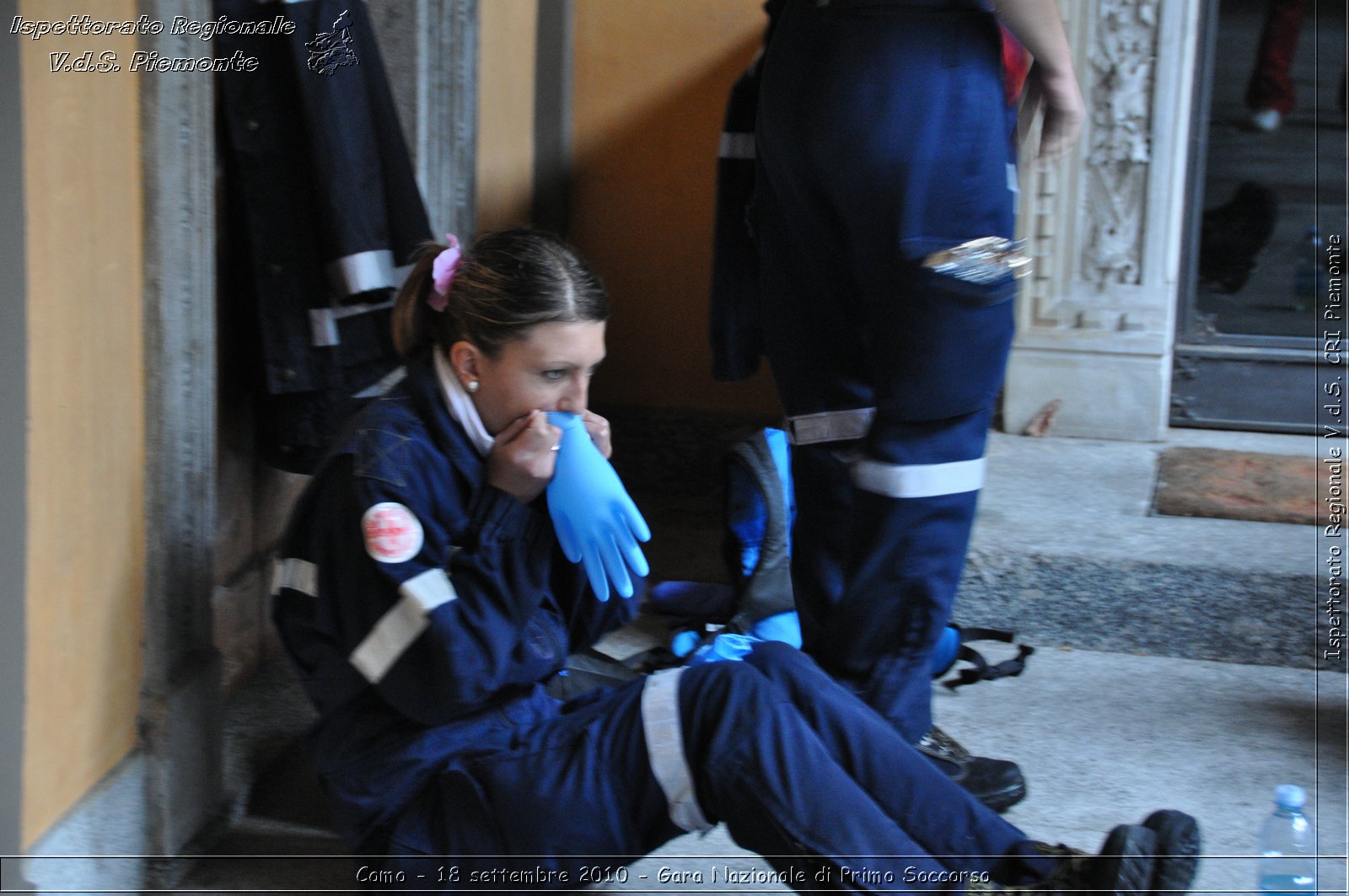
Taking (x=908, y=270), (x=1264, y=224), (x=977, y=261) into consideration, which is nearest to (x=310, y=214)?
(x=908, y=270)

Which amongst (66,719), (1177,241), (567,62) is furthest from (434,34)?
(1177,241)

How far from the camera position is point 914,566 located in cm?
206

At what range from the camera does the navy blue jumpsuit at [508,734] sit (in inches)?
65.8

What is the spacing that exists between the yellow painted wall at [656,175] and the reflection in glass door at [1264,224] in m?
1.34

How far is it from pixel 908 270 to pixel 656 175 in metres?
2.14

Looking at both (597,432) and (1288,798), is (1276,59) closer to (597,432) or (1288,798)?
(1288,798)

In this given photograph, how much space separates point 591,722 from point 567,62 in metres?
2.73

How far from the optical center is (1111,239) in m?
3.81

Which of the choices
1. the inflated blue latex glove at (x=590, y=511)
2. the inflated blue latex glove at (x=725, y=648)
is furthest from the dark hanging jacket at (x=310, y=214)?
the inflated blue latex glove at (x=725, y=648)

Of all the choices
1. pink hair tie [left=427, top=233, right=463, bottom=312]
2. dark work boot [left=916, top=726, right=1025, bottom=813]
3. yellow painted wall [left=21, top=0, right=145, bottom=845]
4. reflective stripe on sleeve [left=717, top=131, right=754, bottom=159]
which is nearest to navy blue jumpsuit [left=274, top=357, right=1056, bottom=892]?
pink hair tie [left=427, top=233, right=463, bottom=312]

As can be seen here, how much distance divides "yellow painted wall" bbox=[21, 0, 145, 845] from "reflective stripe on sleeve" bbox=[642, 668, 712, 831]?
76 centimetres

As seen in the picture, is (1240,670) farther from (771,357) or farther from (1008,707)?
(771,357)

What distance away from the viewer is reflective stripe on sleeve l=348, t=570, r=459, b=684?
5.54ft

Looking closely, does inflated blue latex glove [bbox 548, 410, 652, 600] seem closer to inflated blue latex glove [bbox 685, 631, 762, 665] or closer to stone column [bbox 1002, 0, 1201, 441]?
inflated blue latex glove [bbox 685, 631, 762, 665]
